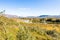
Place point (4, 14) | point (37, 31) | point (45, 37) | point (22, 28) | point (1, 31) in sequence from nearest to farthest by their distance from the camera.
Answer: point (4, 14)
point (1, 31)
point (22, 28)
point (45, 37)
point (37, 31)

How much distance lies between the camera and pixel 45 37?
156 ft

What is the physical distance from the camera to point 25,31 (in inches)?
908

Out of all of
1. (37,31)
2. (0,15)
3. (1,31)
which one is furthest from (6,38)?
(37,31)

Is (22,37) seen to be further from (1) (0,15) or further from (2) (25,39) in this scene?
(1) (0,15)

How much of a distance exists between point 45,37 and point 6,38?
30.5 m

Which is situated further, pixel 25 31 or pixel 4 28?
pixel 25 31

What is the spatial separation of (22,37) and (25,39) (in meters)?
0.46

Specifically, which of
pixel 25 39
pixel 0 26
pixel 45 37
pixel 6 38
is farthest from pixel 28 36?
pixel 45 37

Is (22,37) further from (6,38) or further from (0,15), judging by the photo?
(0,15)

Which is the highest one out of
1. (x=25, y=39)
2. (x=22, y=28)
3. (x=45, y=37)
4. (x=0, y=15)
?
(x=0, y=15)

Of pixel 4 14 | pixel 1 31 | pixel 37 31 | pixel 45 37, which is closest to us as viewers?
pixel 4 14

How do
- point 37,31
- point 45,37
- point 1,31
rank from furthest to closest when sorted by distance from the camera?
point 37,31, point 45,37, point 1,31

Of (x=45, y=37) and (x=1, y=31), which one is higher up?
(x=1, y=31)

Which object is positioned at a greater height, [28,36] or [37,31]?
[28,36]
